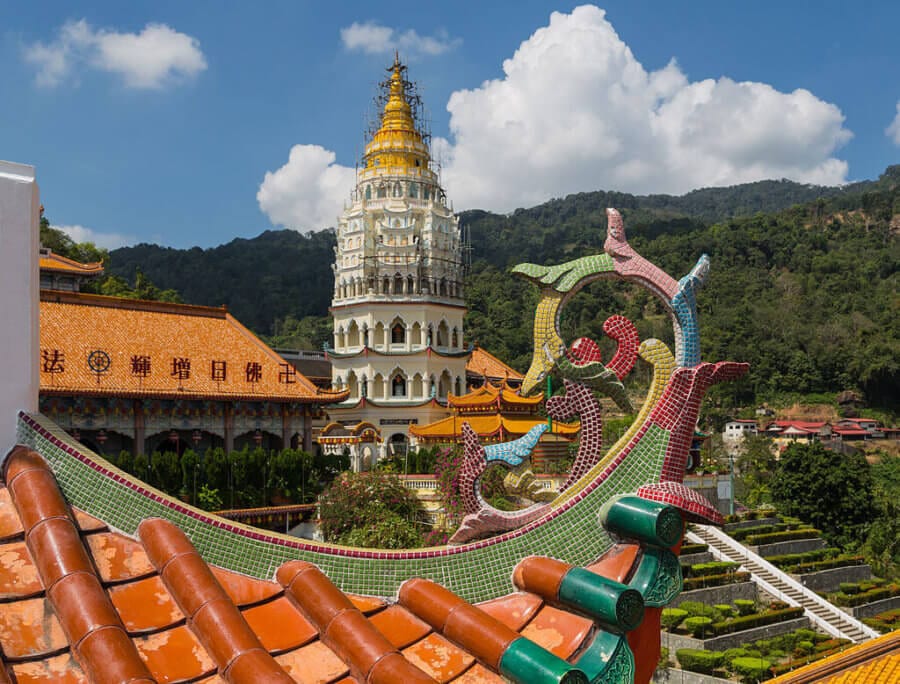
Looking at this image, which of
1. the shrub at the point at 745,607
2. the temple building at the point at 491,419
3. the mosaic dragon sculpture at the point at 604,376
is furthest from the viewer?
the temple building at the point at 491,419

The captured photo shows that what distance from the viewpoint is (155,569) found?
4.58 meters

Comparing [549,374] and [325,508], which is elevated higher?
[549,374]

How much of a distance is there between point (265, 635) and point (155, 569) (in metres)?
0.68

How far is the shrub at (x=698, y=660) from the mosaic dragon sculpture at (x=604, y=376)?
→ 46.1ft

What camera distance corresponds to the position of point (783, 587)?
83.5 feet

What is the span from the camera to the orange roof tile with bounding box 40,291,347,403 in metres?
24.3

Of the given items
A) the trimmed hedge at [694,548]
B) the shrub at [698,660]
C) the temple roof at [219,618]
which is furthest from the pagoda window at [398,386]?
the temple roof at [219,618]

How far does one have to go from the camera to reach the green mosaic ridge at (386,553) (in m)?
4.80

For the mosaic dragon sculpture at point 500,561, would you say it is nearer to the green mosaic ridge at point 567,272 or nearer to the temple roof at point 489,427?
the green mosaic ridge at point 567,272

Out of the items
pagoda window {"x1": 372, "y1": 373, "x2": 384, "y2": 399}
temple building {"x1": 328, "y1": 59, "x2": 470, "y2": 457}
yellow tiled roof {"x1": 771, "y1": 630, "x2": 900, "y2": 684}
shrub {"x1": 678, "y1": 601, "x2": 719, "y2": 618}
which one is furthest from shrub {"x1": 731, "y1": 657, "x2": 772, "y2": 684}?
pagoda window {"x1": 372, "y1": 373, "x2": 384, "y2": 399}

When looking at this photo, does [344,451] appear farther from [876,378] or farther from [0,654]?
[876,378]

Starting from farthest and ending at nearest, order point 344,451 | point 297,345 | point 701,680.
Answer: point 297,345 → point 344,451 → point 701,680

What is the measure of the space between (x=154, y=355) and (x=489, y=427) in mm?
11831

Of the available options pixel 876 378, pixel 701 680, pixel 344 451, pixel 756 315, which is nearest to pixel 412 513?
pixel 344 451
